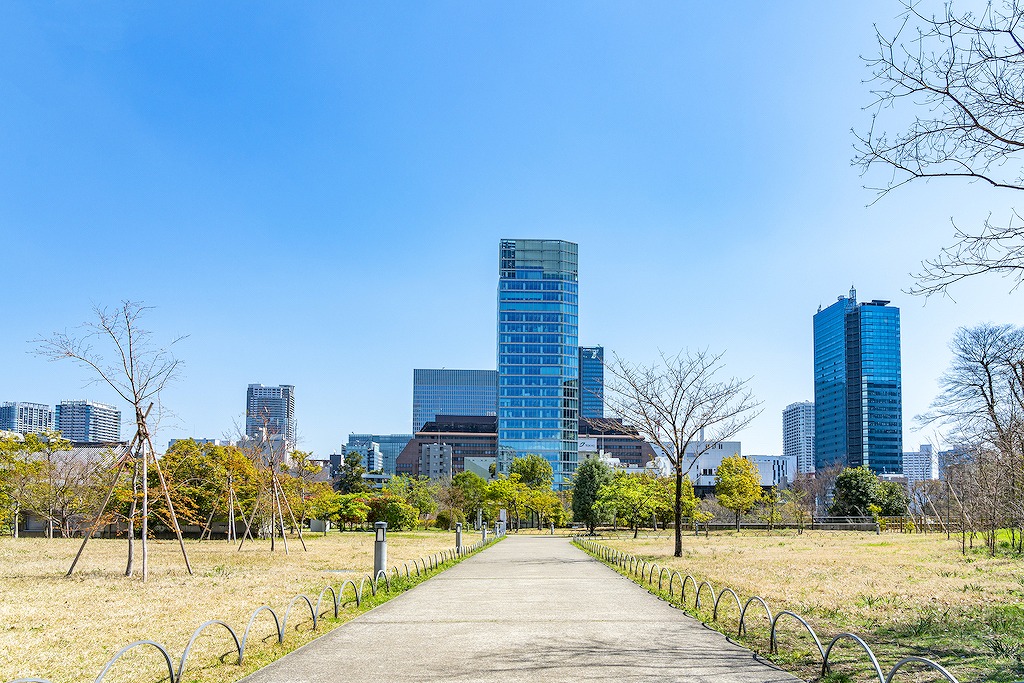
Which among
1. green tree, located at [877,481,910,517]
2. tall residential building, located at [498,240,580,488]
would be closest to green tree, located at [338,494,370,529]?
green tree, located at [877,481,910,517]

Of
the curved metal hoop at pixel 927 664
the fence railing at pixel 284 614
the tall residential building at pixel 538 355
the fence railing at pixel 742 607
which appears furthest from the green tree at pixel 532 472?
the curved metal hoop at pixel 927 664

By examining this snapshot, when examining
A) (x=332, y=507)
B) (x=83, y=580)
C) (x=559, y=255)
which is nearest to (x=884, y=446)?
(x=559, y=255)

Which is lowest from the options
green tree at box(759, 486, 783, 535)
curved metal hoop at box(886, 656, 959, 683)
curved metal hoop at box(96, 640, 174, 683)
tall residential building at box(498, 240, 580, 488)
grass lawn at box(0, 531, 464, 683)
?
green tree at box(759, 486, 783, 535)

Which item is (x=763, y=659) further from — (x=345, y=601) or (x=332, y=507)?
(x=332, y=507)

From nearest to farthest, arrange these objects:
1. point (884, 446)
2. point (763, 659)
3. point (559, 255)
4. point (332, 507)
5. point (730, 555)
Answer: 1. point (763, 659)
2. point (730, 555)
3. point (332, 507)
4. point (559, 255)
5. point (884, 446)

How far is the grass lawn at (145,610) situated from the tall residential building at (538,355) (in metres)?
114

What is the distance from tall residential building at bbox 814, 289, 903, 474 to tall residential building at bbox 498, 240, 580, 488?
7565 centimetres

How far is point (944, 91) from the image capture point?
8.23 meters

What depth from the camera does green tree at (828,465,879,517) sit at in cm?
6216

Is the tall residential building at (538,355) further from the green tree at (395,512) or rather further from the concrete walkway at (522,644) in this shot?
the concrete walkway at (522,644)

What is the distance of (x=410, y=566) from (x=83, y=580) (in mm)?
7935

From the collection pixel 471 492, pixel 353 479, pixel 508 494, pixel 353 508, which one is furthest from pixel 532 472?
pixel 353 508

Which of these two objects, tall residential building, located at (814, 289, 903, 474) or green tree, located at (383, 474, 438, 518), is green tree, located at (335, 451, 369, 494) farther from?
tall residential building, located at (814, 289, 903, 474)

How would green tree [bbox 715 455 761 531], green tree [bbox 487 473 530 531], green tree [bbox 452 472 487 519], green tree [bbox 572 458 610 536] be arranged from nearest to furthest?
green tree [bbox 715 455 761 531]
green tree [bbox 487 473 530 531]
green tree [bbox 452 472 487 519]
green tree [bbox 572 458 610 536]
